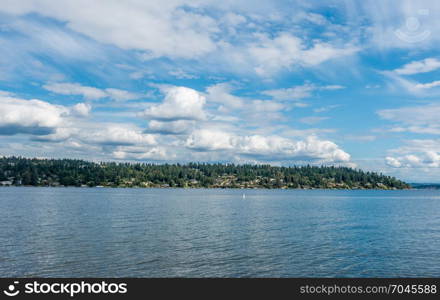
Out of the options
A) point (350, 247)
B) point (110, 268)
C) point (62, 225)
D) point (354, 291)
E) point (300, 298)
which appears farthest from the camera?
point (62, 225)

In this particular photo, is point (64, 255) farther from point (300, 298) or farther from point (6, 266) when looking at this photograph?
point (300, 298)

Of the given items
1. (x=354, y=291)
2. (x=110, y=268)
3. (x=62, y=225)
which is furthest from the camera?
(x=62, y=225)

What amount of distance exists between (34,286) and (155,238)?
34.5 m

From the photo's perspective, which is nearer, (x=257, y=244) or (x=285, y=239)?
(x=257, y=244)

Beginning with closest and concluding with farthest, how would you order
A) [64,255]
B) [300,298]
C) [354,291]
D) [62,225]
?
[300,298] → [354,291] → [64,255] → [62,225]

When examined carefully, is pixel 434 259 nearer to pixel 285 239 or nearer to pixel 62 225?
pixel 285 239

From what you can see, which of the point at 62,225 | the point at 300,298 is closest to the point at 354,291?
the point at 300,298

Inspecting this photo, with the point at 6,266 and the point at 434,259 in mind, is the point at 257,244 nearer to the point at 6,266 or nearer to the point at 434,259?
the point at 434,259

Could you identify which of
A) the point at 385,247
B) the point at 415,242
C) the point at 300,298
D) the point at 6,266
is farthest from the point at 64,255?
the point at 415,242

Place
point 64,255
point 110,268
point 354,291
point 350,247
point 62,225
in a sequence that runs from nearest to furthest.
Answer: point 354,291
point 110,268
point 64,255
point 350,247
point 62,225

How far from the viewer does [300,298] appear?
3116cm

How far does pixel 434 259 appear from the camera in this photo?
53094 millimetres

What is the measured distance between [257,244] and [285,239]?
27.4ft

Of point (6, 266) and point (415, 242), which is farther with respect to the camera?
point (415, 242)
